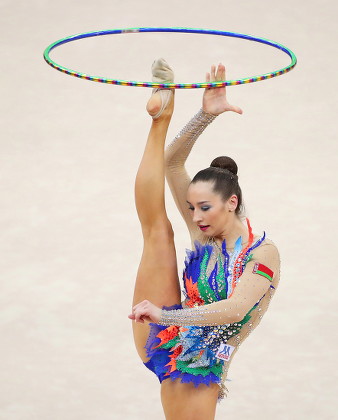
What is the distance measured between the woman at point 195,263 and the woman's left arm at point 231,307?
0.11 ft

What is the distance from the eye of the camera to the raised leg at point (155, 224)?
3236 mm

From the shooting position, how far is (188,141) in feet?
11.0

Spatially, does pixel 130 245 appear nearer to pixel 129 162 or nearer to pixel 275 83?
pixel 129 162

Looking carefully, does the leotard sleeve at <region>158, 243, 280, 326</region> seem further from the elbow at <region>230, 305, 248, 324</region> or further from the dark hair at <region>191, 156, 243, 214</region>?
the dark hair at <region>191, 156, 243, 214</region>

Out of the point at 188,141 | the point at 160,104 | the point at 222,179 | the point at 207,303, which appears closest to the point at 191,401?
the point at 207,303

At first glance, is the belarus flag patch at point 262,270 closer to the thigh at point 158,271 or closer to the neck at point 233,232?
the neck at point 233,232

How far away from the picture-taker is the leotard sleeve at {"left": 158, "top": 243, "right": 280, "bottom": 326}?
117 inches

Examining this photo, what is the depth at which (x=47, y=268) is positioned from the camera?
5.66 m

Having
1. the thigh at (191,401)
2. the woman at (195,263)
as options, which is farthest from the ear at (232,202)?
the thigh at (191,401)

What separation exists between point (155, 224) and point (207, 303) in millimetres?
308

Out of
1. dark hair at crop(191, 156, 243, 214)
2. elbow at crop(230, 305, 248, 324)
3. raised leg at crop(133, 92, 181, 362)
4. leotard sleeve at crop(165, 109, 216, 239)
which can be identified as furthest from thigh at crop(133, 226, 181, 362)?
elbow at crop(230, 305, 248, 324)

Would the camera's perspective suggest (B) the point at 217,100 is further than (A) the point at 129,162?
No

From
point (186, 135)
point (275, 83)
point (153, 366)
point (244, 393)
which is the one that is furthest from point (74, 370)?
point (275, 83)

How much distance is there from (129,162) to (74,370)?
2472mm
